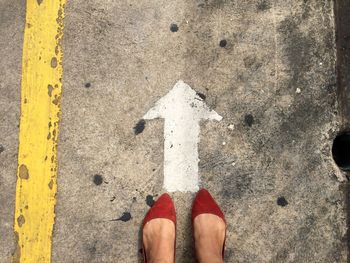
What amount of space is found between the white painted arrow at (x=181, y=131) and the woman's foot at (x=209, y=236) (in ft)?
0.61

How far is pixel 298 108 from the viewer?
2295mm

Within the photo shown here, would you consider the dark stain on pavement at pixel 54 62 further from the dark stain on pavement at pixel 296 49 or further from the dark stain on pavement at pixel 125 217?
the dark stain on pavement at pixel 296 49

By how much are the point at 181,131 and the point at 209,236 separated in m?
0.60

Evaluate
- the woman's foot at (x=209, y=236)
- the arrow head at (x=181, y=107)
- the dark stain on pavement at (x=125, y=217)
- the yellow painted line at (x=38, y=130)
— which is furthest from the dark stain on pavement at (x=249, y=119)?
the yellow painted line at (x=38, y=130)

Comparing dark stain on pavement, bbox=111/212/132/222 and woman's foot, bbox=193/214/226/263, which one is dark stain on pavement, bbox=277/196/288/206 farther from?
dark stain on pavement, bbox=111/212/132/222

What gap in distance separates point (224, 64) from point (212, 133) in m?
0.41

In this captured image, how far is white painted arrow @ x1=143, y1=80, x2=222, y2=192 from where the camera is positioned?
2275 mm

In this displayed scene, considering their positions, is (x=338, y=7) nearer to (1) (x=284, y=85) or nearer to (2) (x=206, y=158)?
(1) (x=284, y=85)

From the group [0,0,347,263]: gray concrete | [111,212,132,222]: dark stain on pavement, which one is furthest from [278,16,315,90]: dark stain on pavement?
[111,212,132,222]: dark stain on pavement

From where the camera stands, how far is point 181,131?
2293 mm

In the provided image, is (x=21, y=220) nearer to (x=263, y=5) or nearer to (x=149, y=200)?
(x=149, y=200)

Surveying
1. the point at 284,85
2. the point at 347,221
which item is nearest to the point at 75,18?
the point at 284,85

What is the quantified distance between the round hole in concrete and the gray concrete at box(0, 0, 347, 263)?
0.07m

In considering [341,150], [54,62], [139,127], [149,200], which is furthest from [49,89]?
[341,150]
